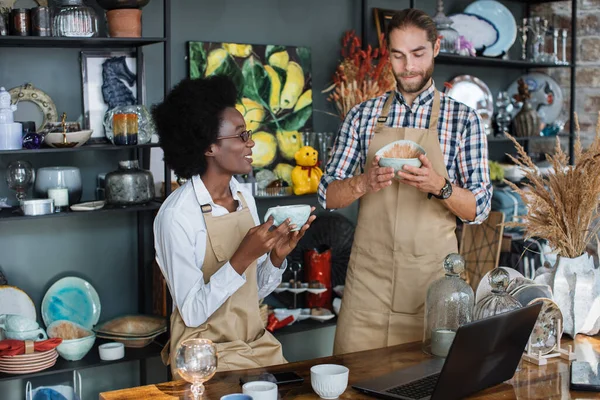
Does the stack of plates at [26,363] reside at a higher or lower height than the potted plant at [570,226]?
lower

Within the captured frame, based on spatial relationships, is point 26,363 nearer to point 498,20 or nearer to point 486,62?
point 486,62

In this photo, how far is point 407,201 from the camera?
9.16ft

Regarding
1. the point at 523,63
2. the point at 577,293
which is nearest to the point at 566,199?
the point at 577,293

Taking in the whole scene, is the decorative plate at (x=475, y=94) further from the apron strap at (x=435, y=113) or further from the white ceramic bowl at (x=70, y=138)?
the white ceramic bowl at (x=70, y=138)

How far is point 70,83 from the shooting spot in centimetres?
367

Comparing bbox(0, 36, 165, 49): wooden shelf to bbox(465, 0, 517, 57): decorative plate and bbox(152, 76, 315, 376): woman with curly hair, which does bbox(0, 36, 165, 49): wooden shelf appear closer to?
bbox(152, 76, 315, 376): woman with curly hair

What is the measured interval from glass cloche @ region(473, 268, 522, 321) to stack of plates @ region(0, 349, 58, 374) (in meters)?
1.97

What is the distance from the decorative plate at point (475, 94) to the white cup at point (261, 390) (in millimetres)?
3514

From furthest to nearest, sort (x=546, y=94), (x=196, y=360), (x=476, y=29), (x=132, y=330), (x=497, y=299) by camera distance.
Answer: (x=546, y=94), (x=476, y=29), (x=132, y=330), (x=497, y=299), (x=196, y=360)

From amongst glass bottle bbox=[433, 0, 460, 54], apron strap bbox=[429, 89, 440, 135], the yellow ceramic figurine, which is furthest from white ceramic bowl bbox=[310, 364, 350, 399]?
glass bottle bbox=[433, 0, 460, 54]

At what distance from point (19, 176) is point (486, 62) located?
2.96 metres

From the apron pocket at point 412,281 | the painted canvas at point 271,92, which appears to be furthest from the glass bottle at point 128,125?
the apron pocket at point 412,281

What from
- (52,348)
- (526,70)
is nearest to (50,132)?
(52,348)

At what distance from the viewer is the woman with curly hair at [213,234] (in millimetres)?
2373
